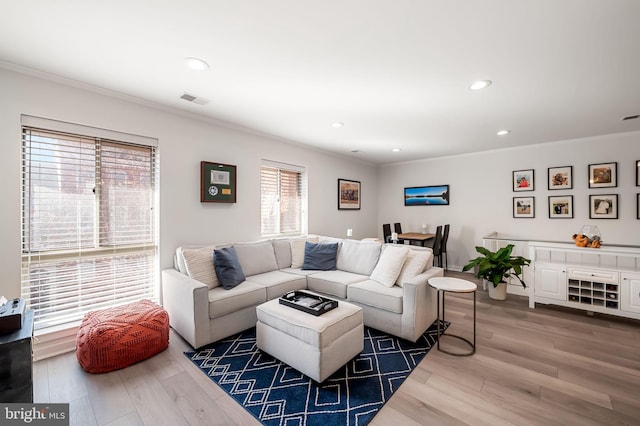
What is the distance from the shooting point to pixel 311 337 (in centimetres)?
200

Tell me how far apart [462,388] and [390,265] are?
1302 millimetres

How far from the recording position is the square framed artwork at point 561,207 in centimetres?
454

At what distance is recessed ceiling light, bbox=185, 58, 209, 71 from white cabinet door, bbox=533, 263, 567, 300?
4.62m

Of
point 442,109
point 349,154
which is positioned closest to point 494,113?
point 442,109

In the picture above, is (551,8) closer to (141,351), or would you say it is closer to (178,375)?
(178,375)

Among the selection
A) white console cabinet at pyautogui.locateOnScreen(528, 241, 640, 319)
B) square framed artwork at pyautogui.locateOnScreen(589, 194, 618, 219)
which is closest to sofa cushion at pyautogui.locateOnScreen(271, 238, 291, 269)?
white console cabinet at pyautogui.locateOnScreen(528, 241, 640, 319)

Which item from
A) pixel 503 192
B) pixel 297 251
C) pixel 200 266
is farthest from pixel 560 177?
pixel 200 266

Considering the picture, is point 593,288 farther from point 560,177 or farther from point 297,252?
point 297,252

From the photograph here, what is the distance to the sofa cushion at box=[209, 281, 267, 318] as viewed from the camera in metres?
2.57

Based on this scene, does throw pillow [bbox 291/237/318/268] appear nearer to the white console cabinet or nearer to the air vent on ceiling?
the air vent on ceiling

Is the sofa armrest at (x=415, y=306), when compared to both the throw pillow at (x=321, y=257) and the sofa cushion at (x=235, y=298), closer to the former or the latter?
the throw pillow at (x=321, y=257)

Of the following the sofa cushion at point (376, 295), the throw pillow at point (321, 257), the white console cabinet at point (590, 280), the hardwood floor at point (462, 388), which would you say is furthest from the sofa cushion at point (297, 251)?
Answer: the white console cabinet at point (590, 280)

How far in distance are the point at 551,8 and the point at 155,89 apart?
10.5ft

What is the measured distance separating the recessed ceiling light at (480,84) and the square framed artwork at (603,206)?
359cm
